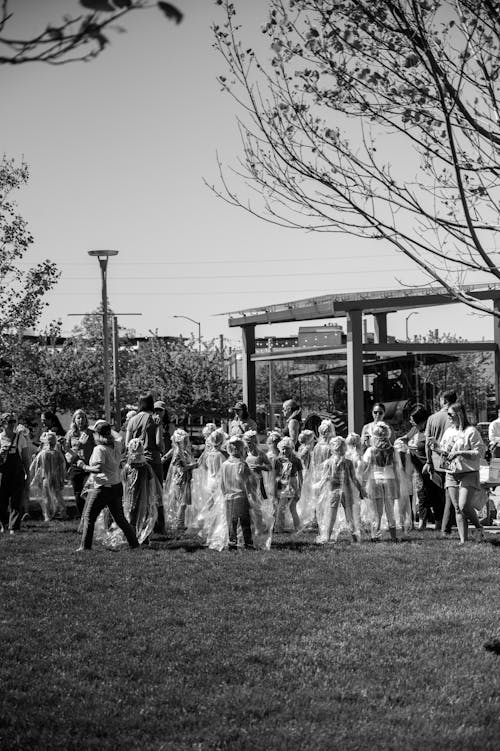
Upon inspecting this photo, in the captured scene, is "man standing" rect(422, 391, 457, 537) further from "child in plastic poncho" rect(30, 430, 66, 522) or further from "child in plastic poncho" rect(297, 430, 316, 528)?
"child in plastic poncho" rect(30, 430, 66, 522)

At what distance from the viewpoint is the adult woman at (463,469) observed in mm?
11891

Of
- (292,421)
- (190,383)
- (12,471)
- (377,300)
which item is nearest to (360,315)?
(377,300)

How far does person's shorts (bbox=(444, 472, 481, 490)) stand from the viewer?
39.2ft

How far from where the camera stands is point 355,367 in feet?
75.7

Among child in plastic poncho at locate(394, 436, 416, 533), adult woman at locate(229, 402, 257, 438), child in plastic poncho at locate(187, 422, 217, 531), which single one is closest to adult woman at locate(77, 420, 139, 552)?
child in plastic poncho at locate(187, 422, 217, 531)

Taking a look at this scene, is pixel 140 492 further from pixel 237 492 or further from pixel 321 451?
pixel 321 451

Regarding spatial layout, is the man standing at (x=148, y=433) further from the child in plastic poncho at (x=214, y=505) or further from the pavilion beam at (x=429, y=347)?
the pavilion beam at (x=429, y=347)

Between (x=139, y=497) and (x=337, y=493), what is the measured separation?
245 cm

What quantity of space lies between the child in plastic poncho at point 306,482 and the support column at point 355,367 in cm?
843

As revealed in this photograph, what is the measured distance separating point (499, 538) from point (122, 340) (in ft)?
158

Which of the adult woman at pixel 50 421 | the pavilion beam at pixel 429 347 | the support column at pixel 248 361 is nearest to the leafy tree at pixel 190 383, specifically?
the support column at pixel 248 361

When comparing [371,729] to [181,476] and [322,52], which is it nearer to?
[322,52]

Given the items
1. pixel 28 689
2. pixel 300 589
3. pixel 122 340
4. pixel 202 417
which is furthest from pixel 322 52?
pixel 122 340

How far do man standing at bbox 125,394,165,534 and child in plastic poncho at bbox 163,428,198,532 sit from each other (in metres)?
1.02
